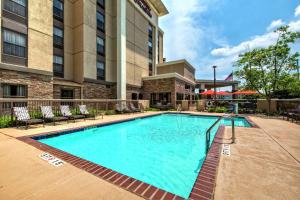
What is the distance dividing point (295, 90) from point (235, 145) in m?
14.4

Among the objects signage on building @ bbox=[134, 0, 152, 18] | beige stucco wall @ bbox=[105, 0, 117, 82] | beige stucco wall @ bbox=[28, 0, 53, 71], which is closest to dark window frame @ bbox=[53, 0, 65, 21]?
beige stucco wall @ bbox=[28, 0, 53, 71]

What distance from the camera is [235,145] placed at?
4.80 metres

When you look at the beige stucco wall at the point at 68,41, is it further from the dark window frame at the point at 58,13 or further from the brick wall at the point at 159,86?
the brick wall at the point at 159,86

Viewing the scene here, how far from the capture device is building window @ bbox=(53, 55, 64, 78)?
1541 cm

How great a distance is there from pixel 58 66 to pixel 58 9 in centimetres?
571

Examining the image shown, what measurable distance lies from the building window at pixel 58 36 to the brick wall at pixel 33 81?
14.5ft

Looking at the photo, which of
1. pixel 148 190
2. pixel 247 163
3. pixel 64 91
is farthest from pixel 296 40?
pixel 64 91

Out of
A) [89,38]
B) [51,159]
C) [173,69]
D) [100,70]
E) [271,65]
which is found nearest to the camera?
[51,159]

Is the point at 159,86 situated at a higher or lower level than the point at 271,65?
lower

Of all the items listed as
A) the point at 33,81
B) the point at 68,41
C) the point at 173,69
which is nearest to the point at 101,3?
the point at 68,41

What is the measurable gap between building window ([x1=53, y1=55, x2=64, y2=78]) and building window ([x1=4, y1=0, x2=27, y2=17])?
434 cm

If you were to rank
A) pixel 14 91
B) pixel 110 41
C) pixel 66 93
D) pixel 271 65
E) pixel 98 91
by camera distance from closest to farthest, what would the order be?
1. pixel 14 91
2. pixel 271 65
3. pixel 66 93
4. pixel 98 91
5. pixel 110 41

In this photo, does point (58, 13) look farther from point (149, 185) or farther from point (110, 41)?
point (149, 185)

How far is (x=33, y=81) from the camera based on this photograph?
12.3 metres
